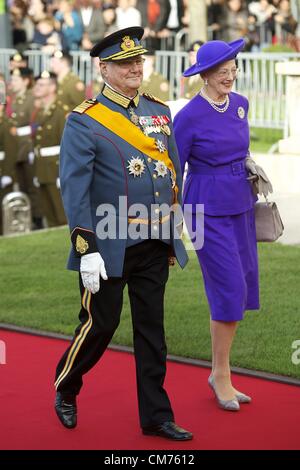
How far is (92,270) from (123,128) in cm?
68

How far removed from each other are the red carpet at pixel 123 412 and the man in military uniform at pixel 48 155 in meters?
5.57

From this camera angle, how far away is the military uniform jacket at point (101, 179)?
19.6ft

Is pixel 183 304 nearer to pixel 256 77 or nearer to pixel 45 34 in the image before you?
pixel 256 77

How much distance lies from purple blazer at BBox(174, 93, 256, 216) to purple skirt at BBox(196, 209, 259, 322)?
0.22ft

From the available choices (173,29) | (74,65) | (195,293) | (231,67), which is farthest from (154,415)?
(173,29)

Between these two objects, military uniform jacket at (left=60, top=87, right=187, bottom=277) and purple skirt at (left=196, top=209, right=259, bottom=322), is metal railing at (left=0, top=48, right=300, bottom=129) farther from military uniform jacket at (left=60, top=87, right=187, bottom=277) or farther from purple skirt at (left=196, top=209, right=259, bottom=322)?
military uniform jacket at (left=60, top=87, right=187, bottom=277)

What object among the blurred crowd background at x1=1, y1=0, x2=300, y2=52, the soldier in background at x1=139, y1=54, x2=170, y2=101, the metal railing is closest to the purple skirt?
the soldier in background at x1=139, y1=54, x2=170, y2=101

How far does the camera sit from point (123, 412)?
21.6 ft

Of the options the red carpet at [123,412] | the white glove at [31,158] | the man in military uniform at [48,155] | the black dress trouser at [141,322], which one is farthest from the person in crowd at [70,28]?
the black dress trouser at [141,322]

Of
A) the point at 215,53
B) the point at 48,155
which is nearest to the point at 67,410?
the point at 215,53

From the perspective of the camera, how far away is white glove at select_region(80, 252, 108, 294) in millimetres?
5902

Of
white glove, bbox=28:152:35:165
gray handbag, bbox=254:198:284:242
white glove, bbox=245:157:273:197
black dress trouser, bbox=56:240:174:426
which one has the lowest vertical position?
white glove, bbox=28:152:35:165

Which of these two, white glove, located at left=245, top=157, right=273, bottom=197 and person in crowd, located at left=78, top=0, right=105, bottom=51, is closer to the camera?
white glove, located at left=245, top=157, right=273, bottom=197
